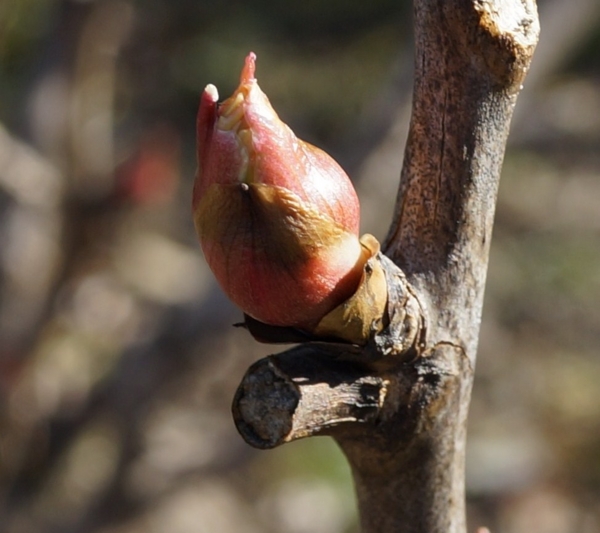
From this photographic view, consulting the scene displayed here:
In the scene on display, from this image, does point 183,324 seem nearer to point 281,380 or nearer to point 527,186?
point 281,380

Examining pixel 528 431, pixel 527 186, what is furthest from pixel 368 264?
pixel 527 186

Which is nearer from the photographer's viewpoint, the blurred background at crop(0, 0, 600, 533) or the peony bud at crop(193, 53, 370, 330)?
the peony bud at crop(193, 53, 370, 330)

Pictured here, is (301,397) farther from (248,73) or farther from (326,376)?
(248,73)

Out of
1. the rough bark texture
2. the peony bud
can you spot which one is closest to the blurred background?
the rough bark texture

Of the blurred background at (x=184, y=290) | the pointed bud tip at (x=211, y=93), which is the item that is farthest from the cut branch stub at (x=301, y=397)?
the blurred background at (x=184, y=290)

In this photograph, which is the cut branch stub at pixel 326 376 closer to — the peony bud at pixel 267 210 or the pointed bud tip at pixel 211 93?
the peony bud at pixel 267 210

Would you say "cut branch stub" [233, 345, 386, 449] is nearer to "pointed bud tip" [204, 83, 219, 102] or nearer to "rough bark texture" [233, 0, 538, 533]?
"rough bark texture" [233, 0, 538, 533]

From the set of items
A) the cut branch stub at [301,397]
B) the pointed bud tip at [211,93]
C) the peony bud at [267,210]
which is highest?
the pointed bud tip at [211,93]
